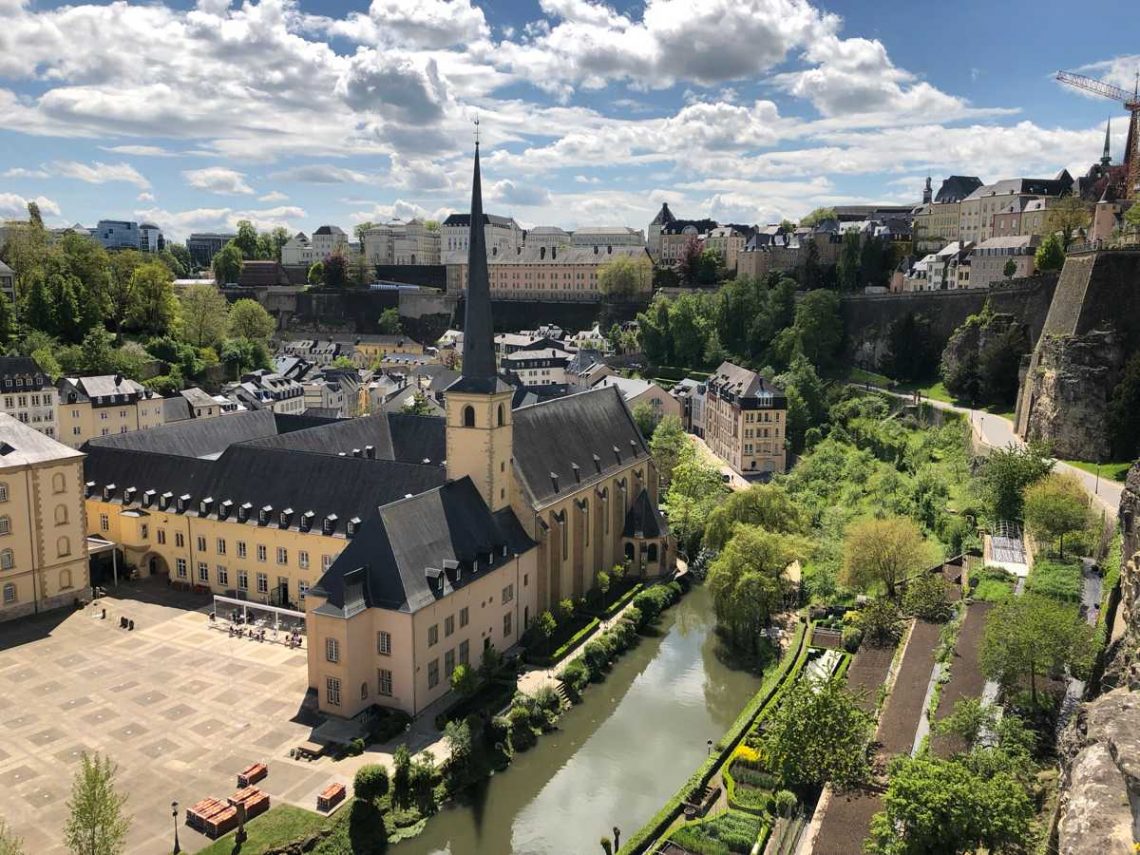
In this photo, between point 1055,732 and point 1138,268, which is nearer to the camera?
point 1055,732

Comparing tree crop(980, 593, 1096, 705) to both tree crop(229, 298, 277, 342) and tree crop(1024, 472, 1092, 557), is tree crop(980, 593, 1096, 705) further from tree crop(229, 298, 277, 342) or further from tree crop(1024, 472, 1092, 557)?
tree crop(229, 298, 277, 342)

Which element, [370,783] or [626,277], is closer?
[370,783]

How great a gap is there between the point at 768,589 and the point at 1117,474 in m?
25.8

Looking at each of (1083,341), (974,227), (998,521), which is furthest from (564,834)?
(974,227)

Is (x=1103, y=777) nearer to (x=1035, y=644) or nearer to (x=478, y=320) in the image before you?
(x=1035, y=644)

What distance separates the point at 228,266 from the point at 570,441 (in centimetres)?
13163

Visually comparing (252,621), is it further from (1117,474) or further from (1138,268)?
(1138,268)

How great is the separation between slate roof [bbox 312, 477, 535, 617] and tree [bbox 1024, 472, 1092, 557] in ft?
76.9

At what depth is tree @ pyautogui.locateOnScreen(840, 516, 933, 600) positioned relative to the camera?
40.7 meters

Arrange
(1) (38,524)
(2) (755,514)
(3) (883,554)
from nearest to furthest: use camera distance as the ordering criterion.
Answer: (3) (883,554) < (1) (38,524) < (2) (755,514)

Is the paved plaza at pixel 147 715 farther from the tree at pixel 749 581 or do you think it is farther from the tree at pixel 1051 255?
the tree at pixel 1051 255

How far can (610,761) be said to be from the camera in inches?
1273

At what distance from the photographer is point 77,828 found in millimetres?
21703

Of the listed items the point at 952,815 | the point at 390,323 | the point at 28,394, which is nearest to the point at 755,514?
the point at 952,815
